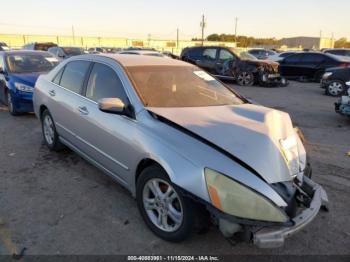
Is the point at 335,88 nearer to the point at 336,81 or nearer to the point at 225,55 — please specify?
the point at 336,81

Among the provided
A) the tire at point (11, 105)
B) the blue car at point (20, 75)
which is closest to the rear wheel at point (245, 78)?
the blue car at point (20, 75)

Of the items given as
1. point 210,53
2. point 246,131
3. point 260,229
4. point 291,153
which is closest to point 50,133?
point 246,131

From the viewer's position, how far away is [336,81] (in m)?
12.3

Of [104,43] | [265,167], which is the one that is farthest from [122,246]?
[104,43]

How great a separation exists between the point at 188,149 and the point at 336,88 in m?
11.1

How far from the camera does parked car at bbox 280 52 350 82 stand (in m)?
15.9

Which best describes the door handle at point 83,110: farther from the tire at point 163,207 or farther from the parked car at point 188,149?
the tire at point 163,207

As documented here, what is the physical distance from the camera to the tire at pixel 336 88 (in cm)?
1216

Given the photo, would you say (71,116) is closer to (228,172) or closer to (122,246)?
(122,246)

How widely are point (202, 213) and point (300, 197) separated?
84 cm

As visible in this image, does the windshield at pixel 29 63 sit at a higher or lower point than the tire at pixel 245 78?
higher

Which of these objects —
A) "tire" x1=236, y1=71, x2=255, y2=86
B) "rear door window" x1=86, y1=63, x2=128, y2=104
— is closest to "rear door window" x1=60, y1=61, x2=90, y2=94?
"rear door window" x1=86, y1=63, x2=128, y2=104

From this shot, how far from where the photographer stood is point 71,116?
14.9 ft

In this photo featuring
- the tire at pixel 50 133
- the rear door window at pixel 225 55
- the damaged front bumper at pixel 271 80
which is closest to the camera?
the tire at pixel 50 133
